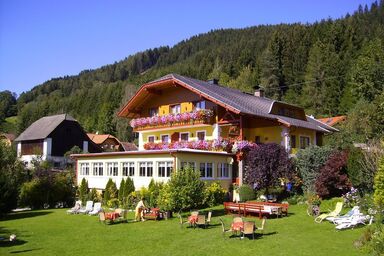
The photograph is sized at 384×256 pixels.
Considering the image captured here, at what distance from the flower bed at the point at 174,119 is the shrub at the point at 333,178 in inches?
436

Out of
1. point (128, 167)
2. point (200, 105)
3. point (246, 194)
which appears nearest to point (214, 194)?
point (246, 194)

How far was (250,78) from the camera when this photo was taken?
87812mm

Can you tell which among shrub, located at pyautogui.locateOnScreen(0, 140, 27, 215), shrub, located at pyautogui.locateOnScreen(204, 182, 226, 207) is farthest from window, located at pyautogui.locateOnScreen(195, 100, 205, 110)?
shrub, located at pyautogui.locateOnScreen(0, 140, 27, 215)

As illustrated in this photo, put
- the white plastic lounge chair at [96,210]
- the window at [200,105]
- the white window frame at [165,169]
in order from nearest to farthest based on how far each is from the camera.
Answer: the white plastic lounge chair at [96,210] → the white window frame at [165,169] → the window at [200,105]

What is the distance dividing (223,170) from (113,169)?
860 centimetres

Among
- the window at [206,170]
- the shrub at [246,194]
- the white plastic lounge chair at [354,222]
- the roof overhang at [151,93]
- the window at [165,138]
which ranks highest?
the roof overhang at [151,93]

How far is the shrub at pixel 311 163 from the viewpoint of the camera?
2678 cm

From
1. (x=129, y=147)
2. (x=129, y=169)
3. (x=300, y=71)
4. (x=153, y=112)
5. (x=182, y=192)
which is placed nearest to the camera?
(x=182, y=192)

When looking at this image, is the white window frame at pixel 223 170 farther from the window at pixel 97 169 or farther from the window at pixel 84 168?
the window at pixel 84 168

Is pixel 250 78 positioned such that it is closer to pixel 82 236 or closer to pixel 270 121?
pixel 270 121

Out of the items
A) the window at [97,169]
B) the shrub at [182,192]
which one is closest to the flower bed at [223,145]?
the window at [97,169]

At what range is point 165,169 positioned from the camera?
28484mm

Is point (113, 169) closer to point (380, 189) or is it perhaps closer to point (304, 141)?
point (304, 141)

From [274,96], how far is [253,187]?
54486 millimetres
